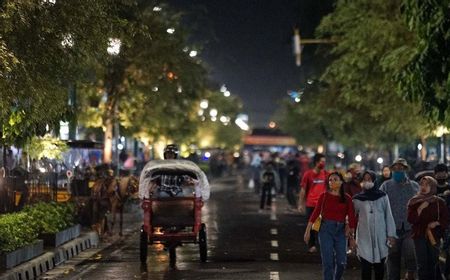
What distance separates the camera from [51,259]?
1833 centimetres

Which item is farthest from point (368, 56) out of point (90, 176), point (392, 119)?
point (90, 176)

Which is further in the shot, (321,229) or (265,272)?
(265,272)

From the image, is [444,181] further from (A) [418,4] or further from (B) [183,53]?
(B) [183,53]

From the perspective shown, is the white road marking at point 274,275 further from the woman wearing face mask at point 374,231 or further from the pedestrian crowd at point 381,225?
the woman wearing face mask at point 374,231

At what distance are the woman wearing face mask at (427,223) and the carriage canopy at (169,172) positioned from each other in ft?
17.5

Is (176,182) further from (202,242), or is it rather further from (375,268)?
(375,268)

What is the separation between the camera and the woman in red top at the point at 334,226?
13.6 m

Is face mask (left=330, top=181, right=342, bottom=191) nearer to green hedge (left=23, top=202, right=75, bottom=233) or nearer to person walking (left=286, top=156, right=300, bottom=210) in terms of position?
green hedge (left=23, top=202, right=75, bottom=233)

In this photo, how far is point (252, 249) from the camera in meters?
21.4

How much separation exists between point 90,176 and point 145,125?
1392 centimetres

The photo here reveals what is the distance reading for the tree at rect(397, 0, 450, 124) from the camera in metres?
11.3

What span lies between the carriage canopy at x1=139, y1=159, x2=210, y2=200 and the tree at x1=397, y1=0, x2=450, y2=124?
7365mm

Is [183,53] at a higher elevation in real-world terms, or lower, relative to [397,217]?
higher

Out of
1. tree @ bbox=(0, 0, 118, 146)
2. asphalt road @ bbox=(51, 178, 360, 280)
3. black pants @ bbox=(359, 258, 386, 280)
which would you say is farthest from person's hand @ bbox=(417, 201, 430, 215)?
tree @ bbox=(0, 0, 118, 146)
